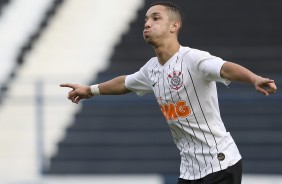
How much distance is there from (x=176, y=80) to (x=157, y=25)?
33 centimetres

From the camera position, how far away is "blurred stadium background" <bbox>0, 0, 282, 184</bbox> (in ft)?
30.9

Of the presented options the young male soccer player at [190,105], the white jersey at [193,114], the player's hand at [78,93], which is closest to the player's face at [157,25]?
the young male soccer player at [190,105]

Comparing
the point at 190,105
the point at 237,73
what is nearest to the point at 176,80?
the point at 190,105

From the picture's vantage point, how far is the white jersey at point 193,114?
4.84 meters

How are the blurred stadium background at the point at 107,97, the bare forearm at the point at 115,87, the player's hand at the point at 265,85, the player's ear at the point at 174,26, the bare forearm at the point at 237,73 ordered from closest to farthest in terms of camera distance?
the player's hand at the point at 265,85, the bare forearm at the point at 237,73, the player's ear at the point at 174,26, the bare forearm at the point at 115,87, the blurred stadium background at the point at 107,97

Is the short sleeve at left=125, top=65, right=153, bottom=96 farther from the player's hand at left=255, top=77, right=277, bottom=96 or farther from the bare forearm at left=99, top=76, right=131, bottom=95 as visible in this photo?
the player's hand at left=255, top=77, right=277, bottom=96

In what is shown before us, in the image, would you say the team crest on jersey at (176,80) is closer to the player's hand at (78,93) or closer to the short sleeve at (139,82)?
the short sleeve at (139,82)

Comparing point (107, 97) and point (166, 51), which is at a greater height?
point (107, 97)

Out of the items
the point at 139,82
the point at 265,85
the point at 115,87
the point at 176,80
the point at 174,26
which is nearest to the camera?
the point at 265,85

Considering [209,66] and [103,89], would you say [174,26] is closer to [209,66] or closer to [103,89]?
[209,66]

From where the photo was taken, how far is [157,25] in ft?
16.2

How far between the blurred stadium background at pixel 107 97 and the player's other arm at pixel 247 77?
135 inches

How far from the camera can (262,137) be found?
30.9 feet

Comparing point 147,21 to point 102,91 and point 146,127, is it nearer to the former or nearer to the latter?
point 102,91
